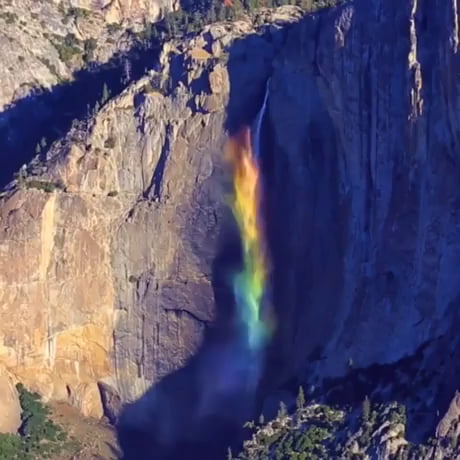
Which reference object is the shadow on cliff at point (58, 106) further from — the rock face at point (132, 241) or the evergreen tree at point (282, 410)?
the evergreen tree at point (282, 410)

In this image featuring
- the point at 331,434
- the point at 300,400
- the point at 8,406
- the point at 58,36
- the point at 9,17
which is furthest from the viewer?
the point at 58,36

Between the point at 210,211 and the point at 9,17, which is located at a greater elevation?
the point at 9,17

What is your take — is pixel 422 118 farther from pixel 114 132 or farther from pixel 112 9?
pixel 112 9

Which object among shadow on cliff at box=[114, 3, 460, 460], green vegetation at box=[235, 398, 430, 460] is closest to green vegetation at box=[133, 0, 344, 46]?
shadow on cliff at box=[114, 3, 460, 460]

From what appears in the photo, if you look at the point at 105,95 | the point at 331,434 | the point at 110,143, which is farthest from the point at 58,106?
the point at 331,434

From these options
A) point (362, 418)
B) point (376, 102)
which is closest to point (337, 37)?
point (376, 102)

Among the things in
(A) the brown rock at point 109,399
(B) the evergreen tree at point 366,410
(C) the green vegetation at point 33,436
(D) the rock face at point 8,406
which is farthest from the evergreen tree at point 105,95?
(B) the evergreen tree at point 366,410

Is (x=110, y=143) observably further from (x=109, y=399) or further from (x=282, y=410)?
(x=282, y=410)
